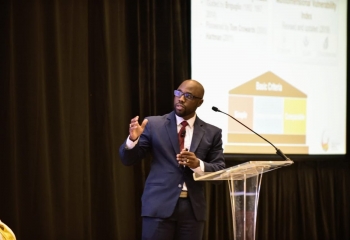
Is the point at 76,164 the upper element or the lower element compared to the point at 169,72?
lower

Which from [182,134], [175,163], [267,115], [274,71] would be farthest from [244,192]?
[274,71]

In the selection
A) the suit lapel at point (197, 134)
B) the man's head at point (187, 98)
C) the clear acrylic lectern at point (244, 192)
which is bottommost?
the clear acrylic lectern at point (244, 192)

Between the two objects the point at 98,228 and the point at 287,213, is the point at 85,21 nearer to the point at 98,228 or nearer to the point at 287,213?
the point at 98,228

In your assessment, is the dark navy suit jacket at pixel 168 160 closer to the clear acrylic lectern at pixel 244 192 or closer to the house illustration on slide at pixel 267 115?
the clear acrylic lectern at pixel 244 192

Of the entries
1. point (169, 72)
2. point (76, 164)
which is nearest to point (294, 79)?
point (169, 72)

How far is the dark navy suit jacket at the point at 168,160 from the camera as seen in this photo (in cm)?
324

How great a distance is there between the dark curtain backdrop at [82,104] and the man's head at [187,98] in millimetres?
1226

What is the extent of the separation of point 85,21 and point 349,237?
3.45 metres

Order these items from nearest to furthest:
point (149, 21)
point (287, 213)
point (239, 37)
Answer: point (149, 21), point (239, 37), point (287, 213)

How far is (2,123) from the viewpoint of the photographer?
408 cm

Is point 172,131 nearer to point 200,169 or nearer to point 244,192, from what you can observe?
point 200,169

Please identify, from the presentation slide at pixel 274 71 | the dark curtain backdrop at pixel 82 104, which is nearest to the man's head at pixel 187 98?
the dark curtain backdrop at pixel 82 104

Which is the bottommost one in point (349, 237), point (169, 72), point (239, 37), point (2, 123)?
point (349, 237)

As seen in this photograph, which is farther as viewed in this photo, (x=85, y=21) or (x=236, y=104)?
(x=236, y=104)
